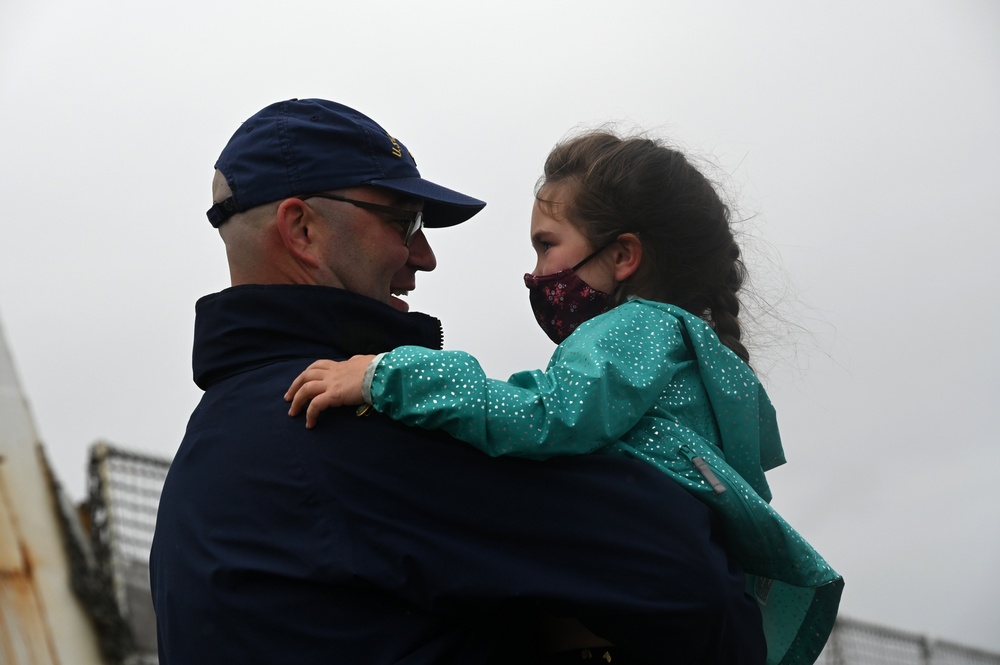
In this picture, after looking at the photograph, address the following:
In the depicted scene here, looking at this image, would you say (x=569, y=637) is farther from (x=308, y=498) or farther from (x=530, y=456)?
(x=308, y=498)

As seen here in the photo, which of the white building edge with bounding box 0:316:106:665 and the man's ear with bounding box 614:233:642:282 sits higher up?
the man's ear with bounding box 614:233:642:282

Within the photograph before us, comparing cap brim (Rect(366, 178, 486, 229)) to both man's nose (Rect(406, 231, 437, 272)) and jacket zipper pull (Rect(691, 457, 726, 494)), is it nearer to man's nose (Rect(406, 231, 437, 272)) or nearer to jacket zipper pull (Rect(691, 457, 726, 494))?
man's nose (Rect(406, 231, 437, 272))

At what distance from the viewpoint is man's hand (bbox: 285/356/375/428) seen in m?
2.19

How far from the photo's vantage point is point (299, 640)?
212 centimetres

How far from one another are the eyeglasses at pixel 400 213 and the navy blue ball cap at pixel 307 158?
0.03 meters

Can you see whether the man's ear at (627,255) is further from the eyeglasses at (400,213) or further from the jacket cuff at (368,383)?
the jacket cuff at (368,383)

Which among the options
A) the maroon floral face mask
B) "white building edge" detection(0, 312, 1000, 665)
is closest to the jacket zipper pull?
the maroon floral face mask

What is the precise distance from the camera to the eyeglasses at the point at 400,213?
2736mm

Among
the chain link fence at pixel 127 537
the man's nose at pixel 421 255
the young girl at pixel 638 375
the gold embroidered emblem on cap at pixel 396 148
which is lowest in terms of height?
the chain link fence at pixel 127 537

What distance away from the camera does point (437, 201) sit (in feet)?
9.46

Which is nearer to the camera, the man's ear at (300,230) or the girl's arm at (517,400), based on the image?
the girl's arm at (517,400)

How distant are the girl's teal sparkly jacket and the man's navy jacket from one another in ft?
0.25

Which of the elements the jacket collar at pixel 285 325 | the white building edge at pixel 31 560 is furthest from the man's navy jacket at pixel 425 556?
the white building edge at pixel 31 560

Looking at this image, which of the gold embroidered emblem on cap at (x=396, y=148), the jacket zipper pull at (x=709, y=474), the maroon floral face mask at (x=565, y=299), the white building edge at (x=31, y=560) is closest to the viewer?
the jacket zipper pull at (x=709, y=474)
